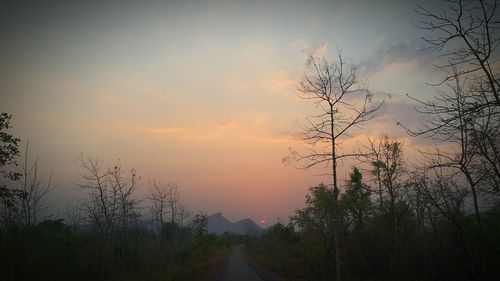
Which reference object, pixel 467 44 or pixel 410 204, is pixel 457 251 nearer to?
pixel 410 204

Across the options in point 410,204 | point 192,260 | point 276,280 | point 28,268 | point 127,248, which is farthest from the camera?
point 192,260

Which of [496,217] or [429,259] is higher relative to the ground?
[496,217]

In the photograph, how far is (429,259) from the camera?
21.8 m

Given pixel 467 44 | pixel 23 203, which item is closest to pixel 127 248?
pixel 23 203

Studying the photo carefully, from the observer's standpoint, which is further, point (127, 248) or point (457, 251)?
point (127, 248)

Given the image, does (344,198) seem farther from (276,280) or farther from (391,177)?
(276,280)

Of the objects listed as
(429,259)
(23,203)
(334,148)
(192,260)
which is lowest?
(192,260)

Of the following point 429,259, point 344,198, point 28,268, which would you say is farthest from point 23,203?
point 429,259

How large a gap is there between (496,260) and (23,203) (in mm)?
28894

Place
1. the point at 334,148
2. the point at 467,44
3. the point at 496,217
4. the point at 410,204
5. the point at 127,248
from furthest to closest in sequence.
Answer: the point at 127,248 < the point at 410,204 < the point at 496,217 < the point at 334,148 < the point at 467,44

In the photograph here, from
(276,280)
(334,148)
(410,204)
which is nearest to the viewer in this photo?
(334,148)

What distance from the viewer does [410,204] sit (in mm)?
22578

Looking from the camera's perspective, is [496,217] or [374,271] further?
[374,271]

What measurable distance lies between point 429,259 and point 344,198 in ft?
21.9
